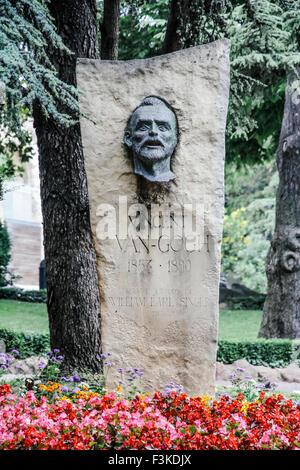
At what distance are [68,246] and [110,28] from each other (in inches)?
127

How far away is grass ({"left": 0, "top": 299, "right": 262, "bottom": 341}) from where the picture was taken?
44.0ft

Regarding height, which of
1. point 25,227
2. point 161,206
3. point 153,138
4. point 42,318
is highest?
point 153,138

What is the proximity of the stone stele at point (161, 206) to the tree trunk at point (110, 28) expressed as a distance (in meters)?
2.77


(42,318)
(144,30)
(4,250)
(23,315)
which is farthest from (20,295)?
(144,30)

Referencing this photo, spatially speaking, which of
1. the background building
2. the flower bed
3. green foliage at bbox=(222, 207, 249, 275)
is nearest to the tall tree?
the flower bed

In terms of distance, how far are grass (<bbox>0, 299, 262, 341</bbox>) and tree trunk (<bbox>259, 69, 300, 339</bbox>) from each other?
4.65 ft

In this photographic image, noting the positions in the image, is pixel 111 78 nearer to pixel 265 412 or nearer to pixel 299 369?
pixel 265 412

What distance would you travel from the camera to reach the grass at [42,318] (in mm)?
13422

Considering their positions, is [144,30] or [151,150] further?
[144,30]

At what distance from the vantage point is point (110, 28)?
27.2 feet

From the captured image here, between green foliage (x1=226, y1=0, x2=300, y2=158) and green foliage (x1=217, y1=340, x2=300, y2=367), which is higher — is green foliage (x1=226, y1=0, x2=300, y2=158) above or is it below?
above

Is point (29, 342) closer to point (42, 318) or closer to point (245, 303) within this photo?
point (42, 318)

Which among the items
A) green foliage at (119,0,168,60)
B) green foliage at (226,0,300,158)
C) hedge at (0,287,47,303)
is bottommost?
hedge at (0,287,47,303)

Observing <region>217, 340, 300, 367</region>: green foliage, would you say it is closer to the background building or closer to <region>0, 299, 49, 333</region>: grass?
<region>0, 299, 49, 333</region>: grass
